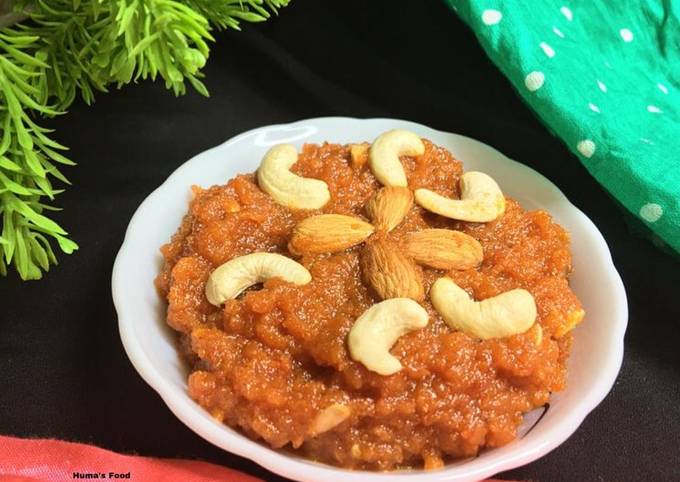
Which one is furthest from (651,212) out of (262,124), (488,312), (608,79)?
(262,124)

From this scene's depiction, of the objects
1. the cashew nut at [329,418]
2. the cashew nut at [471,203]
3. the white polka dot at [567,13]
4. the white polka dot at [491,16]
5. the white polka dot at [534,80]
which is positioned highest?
the white polka dot at [491,16]

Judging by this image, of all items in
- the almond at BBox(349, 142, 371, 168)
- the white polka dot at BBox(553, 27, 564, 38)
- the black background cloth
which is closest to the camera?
the black background cloth

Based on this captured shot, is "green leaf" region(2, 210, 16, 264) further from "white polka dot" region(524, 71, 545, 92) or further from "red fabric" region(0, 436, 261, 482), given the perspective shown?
"white polka dot" region(524, 71, 545, 92)

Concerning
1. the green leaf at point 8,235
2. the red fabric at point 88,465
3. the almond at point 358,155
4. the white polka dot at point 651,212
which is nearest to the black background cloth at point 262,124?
the red fabric at point 88,465

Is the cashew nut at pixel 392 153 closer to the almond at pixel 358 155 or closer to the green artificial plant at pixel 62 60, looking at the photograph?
the almond at pixel 358 155

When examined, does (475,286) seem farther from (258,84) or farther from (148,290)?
(258,84)

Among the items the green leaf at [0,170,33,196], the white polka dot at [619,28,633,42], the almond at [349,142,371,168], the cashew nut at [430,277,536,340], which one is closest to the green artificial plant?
the green leaf at [0,170,33,196]

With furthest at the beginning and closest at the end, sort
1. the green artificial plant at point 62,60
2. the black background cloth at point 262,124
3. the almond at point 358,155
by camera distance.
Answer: the almond at point 358,155
the black background cloth at point 262,124
the green artificial plant at point 62,60
